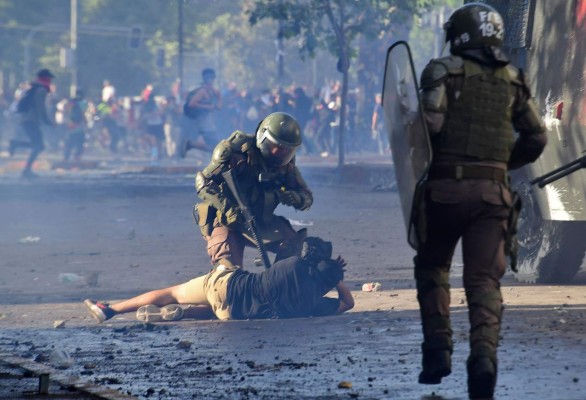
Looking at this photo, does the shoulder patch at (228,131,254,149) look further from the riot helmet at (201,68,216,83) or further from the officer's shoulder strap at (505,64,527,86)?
the riot helmet at (201,68,216,83)

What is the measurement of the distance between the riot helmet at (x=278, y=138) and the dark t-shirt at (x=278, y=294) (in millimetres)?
692

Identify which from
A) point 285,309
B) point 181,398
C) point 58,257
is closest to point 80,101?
point 58,257

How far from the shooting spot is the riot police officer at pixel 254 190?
974cm

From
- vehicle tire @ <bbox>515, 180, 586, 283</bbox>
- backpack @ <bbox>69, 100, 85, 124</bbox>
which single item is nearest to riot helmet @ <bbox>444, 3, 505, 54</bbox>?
vehicle tire @ <bbox>515, 180, 586, 283</bbox>

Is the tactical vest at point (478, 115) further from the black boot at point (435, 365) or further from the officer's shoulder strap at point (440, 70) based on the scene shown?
the black boot at point (435, 365)

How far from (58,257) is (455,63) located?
891 cm

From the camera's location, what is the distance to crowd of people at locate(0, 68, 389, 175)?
3547cm

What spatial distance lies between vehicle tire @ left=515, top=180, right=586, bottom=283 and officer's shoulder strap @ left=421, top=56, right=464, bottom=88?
5.11 meters

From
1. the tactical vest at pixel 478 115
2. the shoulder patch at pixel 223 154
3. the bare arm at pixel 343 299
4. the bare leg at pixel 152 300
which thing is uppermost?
the tactical vest at pixel 478 115

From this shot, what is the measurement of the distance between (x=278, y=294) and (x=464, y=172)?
3414 millimetres

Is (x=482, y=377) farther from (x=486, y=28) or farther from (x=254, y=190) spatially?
(x=254, y=190)

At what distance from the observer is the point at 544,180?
1010 centimetres

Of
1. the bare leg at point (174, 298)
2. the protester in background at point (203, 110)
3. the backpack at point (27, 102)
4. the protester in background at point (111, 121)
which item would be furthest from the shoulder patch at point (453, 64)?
the protester in background at point (111, 121)

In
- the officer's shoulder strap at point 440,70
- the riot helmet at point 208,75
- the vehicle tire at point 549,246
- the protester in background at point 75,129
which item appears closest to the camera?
the officer's shoulder strap at point 440,70
